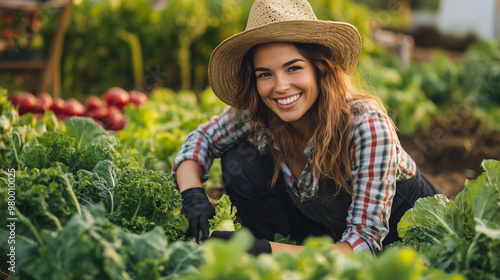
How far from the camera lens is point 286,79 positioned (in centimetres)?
A: 222

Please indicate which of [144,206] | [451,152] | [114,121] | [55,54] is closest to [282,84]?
[144,206]

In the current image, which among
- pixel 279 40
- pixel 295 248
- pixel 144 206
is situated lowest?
pixel 295 248

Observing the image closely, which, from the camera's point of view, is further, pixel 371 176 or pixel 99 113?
pixel 99 113

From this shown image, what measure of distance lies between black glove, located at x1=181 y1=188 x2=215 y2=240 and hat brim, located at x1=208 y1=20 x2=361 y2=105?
594 millimetres

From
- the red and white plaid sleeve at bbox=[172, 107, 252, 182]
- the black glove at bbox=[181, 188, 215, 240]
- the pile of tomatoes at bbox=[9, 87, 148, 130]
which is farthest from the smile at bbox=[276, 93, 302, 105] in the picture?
the pile of tomatoes at bbox=[9, 87, 148, 130]

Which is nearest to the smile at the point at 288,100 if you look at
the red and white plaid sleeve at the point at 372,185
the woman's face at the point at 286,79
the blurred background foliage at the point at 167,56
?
the woman's face at the point at 286,79

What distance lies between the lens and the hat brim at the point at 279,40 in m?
2.17

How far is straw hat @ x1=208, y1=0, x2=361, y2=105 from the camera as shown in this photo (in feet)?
7.11

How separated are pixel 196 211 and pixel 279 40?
863 millimetres

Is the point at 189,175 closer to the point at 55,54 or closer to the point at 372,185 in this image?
the point at 372,185

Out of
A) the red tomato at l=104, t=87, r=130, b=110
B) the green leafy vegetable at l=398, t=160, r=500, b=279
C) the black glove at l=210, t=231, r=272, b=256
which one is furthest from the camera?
the red tomato at l=104, t=87, r=130, b=110

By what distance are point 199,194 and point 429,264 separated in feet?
3.80

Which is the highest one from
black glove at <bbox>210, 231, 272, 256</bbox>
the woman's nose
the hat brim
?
the hat brim

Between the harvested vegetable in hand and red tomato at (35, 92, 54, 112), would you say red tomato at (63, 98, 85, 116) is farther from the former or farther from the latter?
the harvested vegetable in hand
